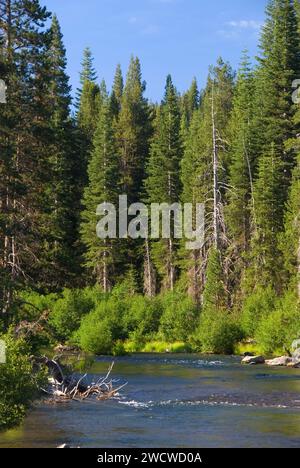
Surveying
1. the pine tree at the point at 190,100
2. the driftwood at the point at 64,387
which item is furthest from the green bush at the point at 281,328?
the pine tree at the point at 190,100

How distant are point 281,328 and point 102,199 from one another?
1204 inches

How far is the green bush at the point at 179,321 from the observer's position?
1939 inches

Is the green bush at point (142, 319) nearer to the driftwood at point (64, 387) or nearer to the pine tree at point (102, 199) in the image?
the pine tree at point (102, 199)

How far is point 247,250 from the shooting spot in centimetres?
6106

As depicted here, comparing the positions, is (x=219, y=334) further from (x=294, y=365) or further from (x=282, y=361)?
(x=294, y=365)

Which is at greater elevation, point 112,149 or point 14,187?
point 112,149

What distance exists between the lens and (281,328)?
40.9 metres

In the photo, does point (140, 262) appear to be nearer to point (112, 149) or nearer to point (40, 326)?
point (112, 149)

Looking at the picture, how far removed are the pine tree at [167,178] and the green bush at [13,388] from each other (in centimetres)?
5216

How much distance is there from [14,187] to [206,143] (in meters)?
36.8

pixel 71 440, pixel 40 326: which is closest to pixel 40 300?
pixel 40 326

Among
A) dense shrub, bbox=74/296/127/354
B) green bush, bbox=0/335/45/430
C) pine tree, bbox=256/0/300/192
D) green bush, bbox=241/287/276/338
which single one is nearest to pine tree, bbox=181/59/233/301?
pine tree, bbox=256/0/300/192

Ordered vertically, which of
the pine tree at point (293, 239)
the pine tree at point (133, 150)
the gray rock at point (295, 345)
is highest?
the pine tree at point (133, 150)

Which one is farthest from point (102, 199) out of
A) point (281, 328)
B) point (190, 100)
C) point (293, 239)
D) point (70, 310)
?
point (190, 100)
